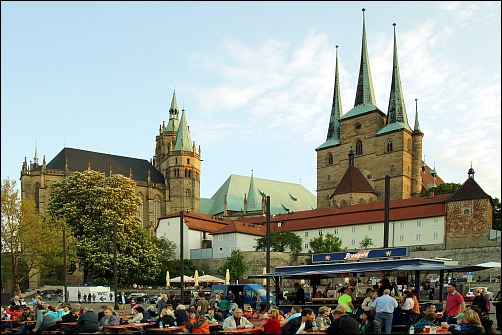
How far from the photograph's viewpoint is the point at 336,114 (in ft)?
376

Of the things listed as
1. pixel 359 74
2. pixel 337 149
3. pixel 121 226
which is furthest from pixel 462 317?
pixel 359 74

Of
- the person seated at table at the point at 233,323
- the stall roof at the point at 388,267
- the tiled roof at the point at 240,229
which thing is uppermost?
the stall roof at the point at 388,267

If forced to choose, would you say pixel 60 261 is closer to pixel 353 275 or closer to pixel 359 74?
pixel 353 275

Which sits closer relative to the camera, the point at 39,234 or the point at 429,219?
the point at 39,234

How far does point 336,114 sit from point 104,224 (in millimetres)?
60043

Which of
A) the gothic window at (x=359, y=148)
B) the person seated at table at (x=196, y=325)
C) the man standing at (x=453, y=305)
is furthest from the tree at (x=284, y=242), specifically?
the person seated at table at (x=196, y=325)

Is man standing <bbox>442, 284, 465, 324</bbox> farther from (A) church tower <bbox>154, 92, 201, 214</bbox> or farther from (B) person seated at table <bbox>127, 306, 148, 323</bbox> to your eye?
(A) church tower <bbox>154, 92, 201, 214</bbox>

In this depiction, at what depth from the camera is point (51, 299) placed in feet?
187

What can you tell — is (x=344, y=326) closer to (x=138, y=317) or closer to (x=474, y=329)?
(x=474, y=329)

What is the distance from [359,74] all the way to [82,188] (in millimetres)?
62577

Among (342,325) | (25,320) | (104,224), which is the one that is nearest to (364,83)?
(104,224)

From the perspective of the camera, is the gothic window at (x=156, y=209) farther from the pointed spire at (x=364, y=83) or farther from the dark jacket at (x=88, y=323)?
the dark jacket at (x=88, y=323)

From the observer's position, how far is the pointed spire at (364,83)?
11000 centimetres

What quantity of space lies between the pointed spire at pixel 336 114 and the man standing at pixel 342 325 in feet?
321
